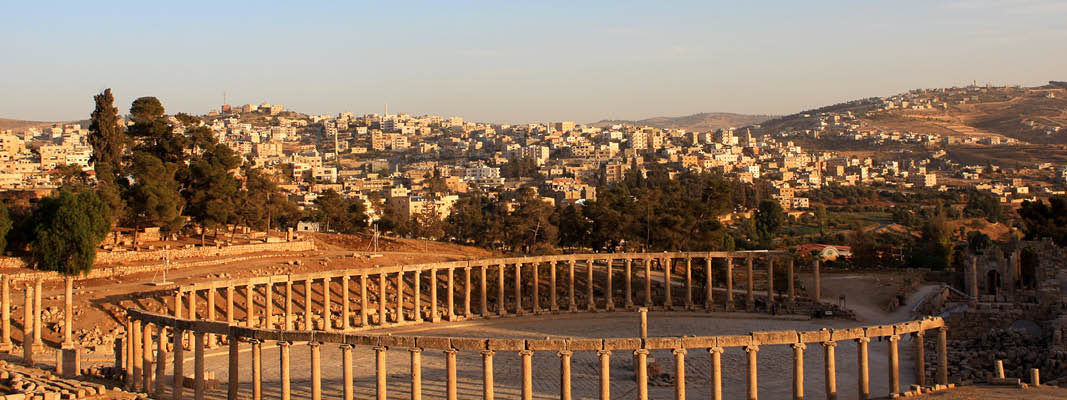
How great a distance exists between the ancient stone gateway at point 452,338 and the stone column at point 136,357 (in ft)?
0.11

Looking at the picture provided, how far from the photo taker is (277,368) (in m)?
35.3

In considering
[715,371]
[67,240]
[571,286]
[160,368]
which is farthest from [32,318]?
[571,286]

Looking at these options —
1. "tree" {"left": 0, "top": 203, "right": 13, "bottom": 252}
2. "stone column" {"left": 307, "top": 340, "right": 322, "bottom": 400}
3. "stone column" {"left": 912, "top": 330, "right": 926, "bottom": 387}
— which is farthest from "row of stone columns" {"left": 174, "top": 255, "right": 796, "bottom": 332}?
"stone column" {"left": 912, "top": 330, "right": 926, "bottom": 387}

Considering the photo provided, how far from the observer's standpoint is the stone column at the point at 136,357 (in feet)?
100

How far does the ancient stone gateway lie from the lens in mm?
27188

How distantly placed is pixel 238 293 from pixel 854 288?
34133 millimetres

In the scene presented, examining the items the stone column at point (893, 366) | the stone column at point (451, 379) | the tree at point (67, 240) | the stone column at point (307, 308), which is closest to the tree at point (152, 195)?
the tree at point (67, 240)

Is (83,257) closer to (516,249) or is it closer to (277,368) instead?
(277,368)

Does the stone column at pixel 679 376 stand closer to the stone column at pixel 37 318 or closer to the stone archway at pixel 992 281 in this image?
the stone column at pixel 37 318

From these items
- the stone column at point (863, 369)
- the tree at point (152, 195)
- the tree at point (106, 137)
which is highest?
the tree at point (106, 137)

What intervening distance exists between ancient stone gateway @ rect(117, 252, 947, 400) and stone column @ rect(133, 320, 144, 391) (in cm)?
3

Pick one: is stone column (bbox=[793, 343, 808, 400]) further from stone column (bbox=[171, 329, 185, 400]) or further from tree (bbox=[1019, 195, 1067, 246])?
tree (bbox=[1019, 195, 1067, 246])

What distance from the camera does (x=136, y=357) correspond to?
101 ft

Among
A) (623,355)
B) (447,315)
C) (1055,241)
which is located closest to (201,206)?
(447,315)
